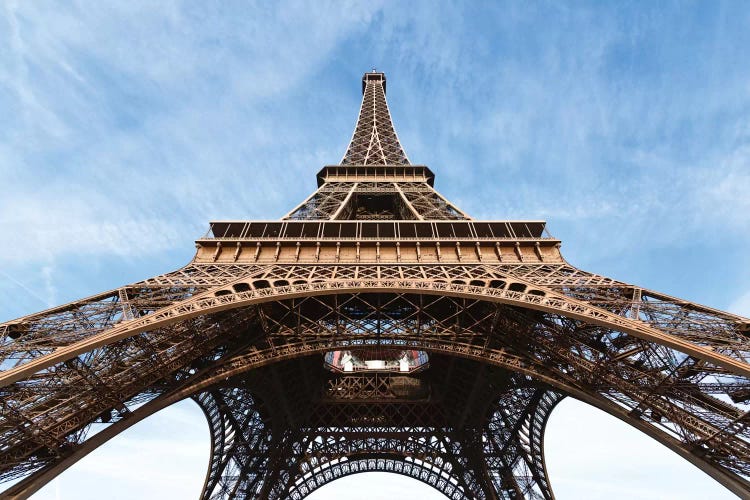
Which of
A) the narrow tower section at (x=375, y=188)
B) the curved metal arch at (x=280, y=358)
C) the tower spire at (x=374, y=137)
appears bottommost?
the curved metal arch at (x=280, y=358)

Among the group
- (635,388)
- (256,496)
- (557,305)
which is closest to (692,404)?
(635,388)

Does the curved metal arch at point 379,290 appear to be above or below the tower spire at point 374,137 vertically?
below

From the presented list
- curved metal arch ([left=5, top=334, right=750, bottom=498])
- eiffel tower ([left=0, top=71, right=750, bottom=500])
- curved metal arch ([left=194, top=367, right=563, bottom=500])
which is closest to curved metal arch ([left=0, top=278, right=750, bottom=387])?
eiffel tower ([left=0, top=71, right=750, bottom=500])

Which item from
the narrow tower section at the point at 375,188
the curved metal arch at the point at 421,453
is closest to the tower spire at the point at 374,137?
the narrow tower section at the point at 375,188

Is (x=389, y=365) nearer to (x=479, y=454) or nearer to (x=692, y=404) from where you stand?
(x=479, y=454)

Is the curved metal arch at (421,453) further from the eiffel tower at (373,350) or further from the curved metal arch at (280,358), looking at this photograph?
the curved metal arch at (280,358)

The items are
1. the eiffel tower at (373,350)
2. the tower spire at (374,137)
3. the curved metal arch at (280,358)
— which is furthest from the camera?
the tower spire at (374,137)
